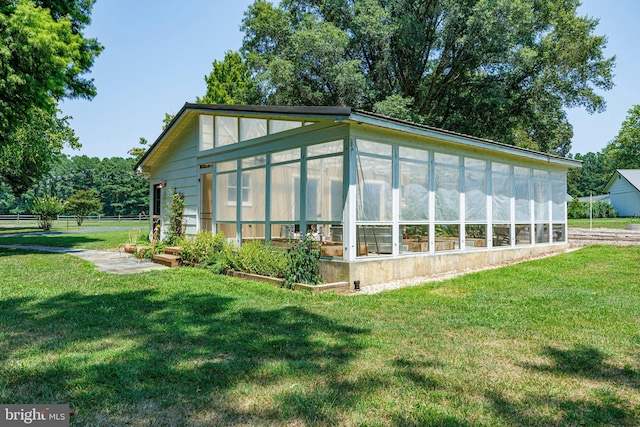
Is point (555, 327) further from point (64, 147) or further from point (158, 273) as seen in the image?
point (64, 147)

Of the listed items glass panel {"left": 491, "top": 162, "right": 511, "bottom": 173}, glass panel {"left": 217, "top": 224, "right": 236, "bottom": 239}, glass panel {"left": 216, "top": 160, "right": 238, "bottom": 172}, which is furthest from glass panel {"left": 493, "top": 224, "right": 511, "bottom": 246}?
glass panel {"left": 216, "top": 160, "right": 238, "bottom": 172}

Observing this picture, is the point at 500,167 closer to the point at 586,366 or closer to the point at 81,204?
the point at 586,366

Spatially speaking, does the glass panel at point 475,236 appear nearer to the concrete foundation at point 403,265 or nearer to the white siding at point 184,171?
the concrete foundation at point 403,265

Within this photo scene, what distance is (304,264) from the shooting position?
25.4ft

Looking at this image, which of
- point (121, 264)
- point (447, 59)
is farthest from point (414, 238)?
point (447, 59)

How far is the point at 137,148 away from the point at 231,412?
33685 mm

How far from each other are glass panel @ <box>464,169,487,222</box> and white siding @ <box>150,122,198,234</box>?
24.7 feet

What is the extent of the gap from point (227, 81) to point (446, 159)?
75.0 ft

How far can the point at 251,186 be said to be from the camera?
33.3ft

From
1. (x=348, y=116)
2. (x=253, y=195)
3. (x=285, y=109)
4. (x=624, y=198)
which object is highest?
(x=285, y=109)

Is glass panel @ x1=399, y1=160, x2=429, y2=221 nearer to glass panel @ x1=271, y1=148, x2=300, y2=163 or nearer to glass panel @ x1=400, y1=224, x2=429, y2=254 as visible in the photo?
glass panel @ x1=400, y1=224, x2=429, y2=254

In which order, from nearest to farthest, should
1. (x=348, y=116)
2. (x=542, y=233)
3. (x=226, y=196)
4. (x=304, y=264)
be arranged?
1. (x=348, y=116)
2. (x=304, y=264)
3. (x=226, y=196)
4. (x=542, y=233)

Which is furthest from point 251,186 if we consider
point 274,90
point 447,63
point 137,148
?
point 137,148

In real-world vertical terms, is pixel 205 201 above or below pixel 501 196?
A: below
